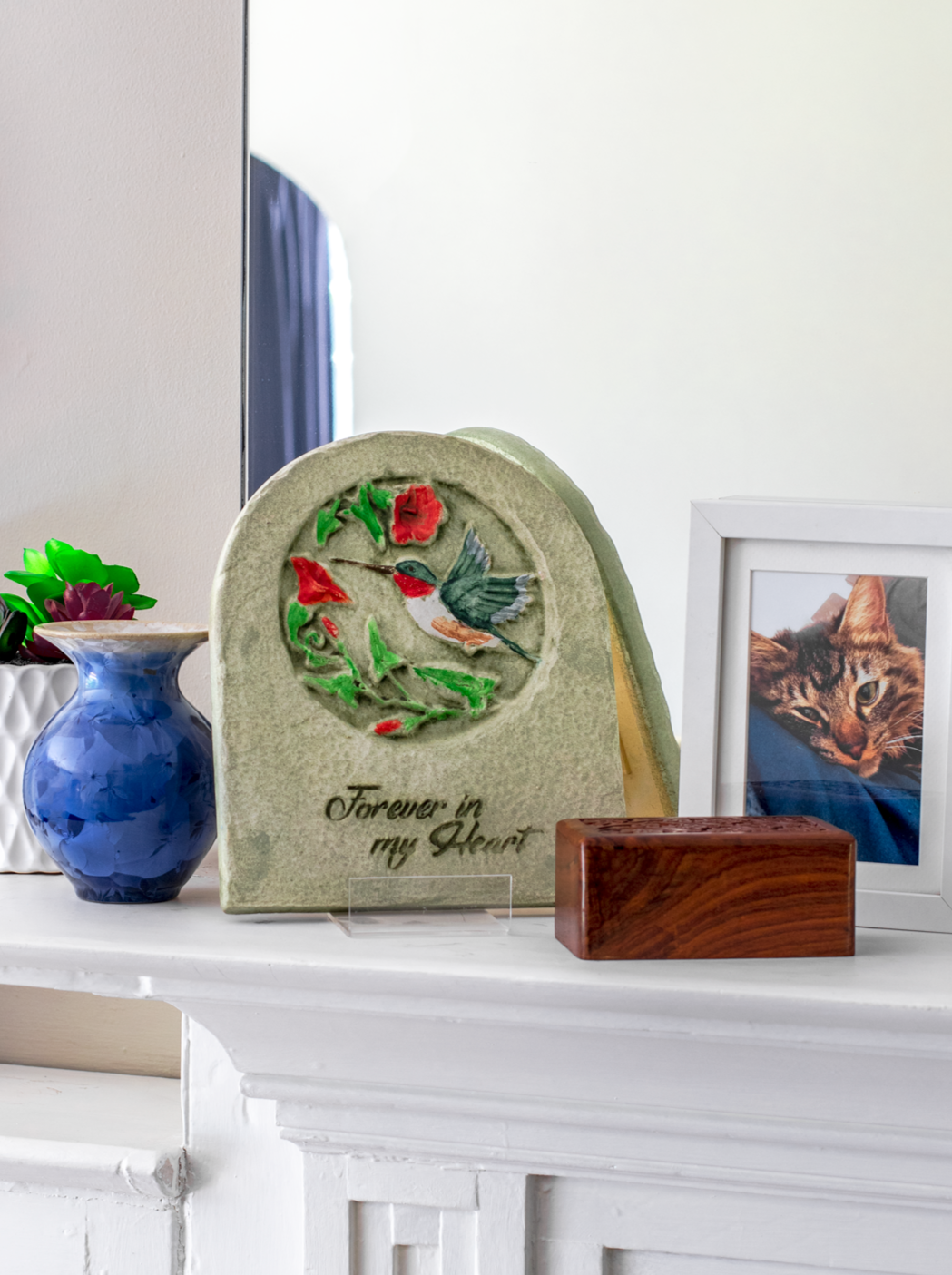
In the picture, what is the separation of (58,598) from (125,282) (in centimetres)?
27

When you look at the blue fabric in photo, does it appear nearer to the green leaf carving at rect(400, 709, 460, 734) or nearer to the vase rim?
the green leaf carving at rect(400, 709, 460, 734)

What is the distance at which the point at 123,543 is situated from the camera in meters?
0.86

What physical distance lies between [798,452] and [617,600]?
0.15 m

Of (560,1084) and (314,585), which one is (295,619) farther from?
(560,1084)

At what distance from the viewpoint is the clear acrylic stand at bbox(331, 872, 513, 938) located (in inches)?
23.6

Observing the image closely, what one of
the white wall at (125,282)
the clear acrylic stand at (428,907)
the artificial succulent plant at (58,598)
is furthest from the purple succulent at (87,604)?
the clear acrylic stand at (428,907)

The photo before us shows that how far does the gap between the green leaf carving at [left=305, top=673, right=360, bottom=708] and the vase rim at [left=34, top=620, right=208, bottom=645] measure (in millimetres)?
72

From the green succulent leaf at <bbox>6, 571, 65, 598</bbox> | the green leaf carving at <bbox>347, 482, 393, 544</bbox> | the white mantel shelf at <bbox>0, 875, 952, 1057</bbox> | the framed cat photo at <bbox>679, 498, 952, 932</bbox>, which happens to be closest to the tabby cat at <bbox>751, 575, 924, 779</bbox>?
the framed cat photo at <bbox>679, 498, 952, 932</bbox>

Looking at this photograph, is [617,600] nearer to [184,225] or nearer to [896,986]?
[896,986]

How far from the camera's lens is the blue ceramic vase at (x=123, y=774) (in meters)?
0.60

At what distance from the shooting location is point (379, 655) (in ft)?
2.04

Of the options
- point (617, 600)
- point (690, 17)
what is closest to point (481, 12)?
point (690, 17)

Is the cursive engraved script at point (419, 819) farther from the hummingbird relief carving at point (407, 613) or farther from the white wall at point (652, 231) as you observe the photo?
the white wall at point (652, 231)

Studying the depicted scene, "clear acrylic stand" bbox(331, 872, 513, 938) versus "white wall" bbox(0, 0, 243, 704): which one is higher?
"white wall" bbox(0, 0, 243, 704)
